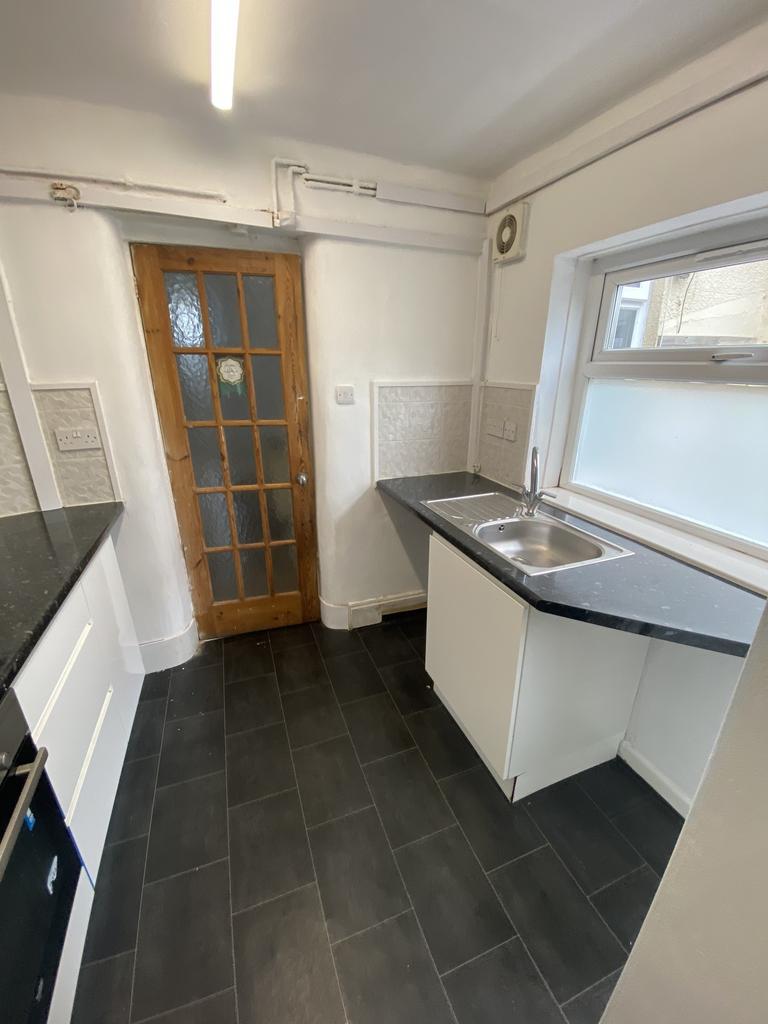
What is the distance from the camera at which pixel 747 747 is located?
499 mm

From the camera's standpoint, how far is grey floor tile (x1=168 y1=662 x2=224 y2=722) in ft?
6.02

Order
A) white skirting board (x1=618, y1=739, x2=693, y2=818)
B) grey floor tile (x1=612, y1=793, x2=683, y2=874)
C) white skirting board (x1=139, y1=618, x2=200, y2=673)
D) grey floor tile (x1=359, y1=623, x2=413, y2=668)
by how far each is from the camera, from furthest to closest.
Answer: grey floor tile (x1=359, y1=623, x2=413, y2=668)
white skirting board (x1=139, y1=618, x2=200, y2=673)
white skirting board (x1=618, y1=739, x2=693, y2=818)
grey floor tile (x1=612, y1=793, x2=683, y2=874)

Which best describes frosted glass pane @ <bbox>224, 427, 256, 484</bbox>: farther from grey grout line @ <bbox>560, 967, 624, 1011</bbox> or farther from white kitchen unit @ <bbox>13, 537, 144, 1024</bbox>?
grey grout line @ <bbox>560, 967, 624, 1011</bbox>

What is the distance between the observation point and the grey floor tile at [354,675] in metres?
1.93

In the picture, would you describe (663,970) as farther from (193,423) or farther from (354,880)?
(193,423)

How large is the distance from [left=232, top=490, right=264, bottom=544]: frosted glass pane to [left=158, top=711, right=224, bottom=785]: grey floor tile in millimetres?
838

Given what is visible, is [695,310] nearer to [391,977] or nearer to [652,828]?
[652,828]

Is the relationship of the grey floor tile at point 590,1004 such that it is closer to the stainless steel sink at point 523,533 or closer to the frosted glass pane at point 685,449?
the stainless steel sink at point 523,533

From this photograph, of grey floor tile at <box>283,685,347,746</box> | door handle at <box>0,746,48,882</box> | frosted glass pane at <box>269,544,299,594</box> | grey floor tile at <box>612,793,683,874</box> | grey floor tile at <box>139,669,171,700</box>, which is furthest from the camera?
frosted glass pane at <box>269,544,299,594</box>

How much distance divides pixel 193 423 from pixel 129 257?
2.22 feet

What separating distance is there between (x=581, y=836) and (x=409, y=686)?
2.76ft

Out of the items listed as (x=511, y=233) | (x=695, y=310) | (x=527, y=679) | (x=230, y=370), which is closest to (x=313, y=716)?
(x=527, y=679)

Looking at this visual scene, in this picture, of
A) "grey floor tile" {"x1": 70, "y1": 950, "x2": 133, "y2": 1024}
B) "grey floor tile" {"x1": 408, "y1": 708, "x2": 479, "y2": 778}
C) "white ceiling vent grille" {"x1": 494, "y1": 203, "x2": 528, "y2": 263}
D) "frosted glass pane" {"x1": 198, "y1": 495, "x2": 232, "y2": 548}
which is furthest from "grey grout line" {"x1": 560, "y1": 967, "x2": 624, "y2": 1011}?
"white ceiling vent grille" {"x1": 494, "y1": 203, "x2": 528, "y2": 263}

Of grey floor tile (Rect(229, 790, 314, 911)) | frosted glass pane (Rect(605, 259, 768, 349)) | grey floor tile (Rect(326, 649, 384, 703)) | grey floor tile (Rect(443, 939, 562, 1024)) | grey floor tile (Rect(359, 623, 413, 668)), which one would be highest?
frosted glass pane (Rect(605, 259, 768, 349))
